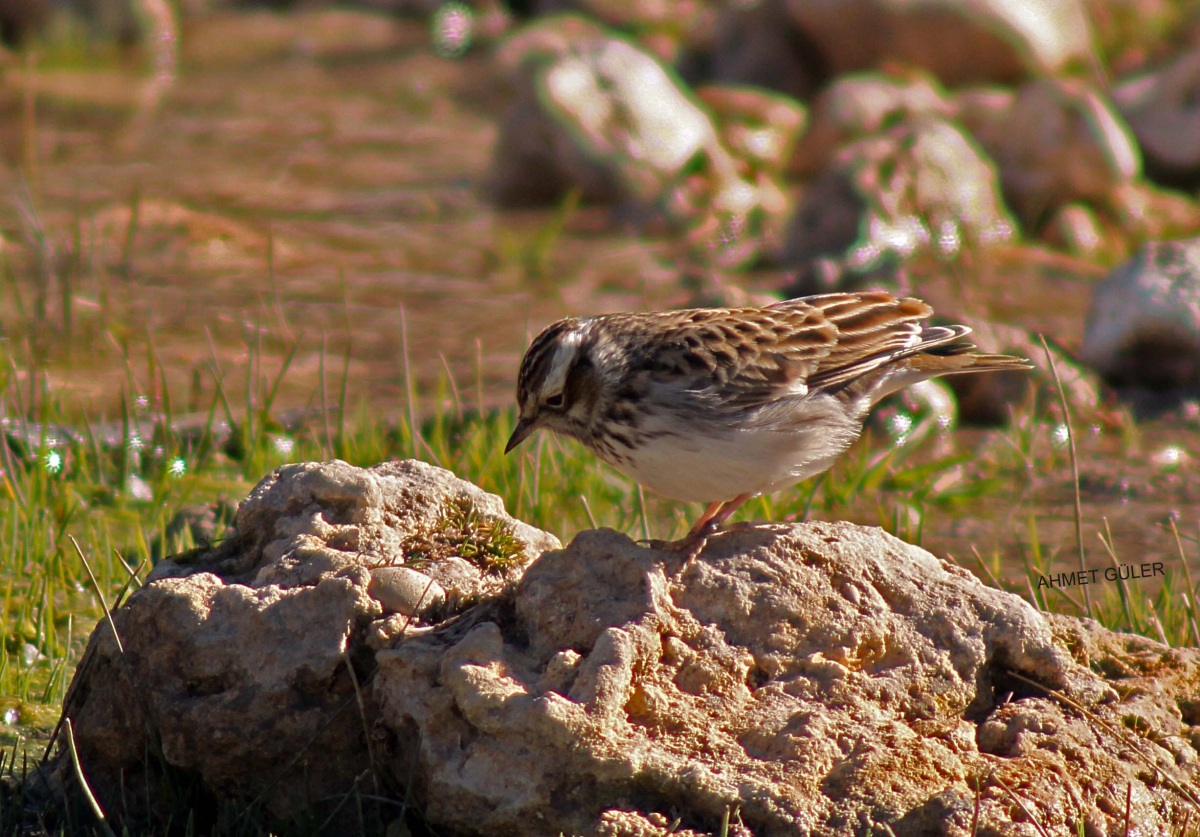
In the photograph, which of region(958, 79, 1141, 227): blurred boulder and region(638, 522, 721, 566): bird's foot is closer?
region(638, 522, 721, 566): bird's foot

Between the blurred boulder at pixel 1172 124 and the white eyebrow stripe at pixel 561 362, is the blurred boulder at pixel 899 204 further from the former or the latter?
the white eyebrow stripe at pixel 561 362

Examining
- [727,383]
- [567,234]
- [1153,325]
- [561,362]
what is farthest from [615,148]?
[727,383]

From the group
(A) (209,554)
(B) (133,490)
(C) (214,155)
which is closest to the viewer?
(A) (209,554)

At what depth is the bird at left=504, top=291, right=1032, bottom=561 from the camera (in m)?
5.60

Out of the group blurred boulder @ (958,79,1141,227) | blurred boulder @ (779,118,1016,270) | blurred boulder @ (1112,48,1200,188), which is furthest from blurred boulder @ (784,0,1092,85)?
blurred boulder @ (779,118,1016,270)

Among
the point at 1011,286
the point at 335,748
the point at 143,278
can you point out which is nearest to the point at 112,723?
the point at 335,748

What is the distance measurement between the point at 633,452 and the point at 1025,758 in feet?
5.78

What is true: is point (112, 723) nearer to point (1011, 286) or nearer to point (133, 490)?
point (133, 490)

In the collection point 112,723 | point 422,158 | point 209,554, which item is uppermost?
point 209,554

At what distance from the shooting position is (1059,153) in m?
13.9

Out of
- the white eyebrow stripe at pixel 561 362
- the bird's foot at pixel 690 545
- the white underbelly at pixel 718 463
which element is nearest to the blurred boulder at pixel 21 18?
the white eyebrow stripe at pixel 561 362

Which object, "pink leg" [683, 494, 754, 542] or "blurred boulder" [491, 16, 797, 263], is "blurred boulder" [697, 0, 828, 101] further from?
"pink leg" [683, 494, 754, 542]

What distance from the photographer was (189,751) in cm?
→ 471

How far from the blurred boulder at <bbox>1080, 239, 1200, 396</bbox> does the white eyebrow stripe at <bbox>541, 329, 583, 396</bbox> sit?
18.8 feet
